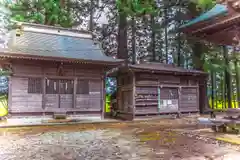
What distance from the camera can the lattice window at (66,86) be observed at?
43.3ft

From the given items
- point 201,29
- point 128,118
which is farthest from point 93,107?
point 201,29

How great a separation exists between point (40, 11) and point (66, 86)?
30.8ft

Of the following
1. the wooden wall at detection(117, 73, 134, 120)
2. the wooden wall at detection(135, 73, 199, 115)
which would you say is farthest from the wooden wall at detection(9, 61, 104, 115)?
the wooden wall at detection(135, 73, 199, 115)

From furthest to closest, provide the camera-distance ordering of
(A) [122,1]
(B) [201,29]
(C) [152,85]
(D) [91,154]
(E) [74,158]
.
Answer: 1. (A) [122,1]
2. (C) [152,85]
3. (B) [201,29]
4. (D) [91,154]
5. (E) [74,158]

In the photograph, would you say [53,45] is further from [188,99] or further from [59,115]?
[188,99]

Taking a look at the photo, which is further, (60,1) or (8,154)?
(60,1)

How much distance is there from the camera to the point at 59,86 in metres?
13.1

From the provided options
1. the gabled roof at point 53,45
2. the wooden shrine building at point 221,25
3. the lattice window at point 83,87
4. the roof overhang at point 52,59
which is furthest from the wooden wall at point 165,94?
the wooden shrine building at point 221,25

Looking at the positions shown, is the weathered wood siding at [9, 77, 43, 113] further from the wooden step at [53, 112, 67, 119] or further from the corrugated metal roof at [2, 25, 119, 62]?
the corrugated metal roof at [2, 25, 119, 62]

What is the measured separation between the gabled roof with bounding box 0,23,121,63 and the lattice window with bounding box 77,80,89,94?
1.58 metres

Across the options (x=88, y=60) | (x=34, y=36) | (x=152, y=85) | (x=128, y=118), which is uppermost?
(x=34, y=36)

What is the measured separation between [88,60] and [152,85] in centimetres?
474

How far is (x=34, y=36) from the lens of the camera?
14320 millimetres

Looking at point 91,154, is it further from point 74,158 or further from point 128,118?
point 128,118
